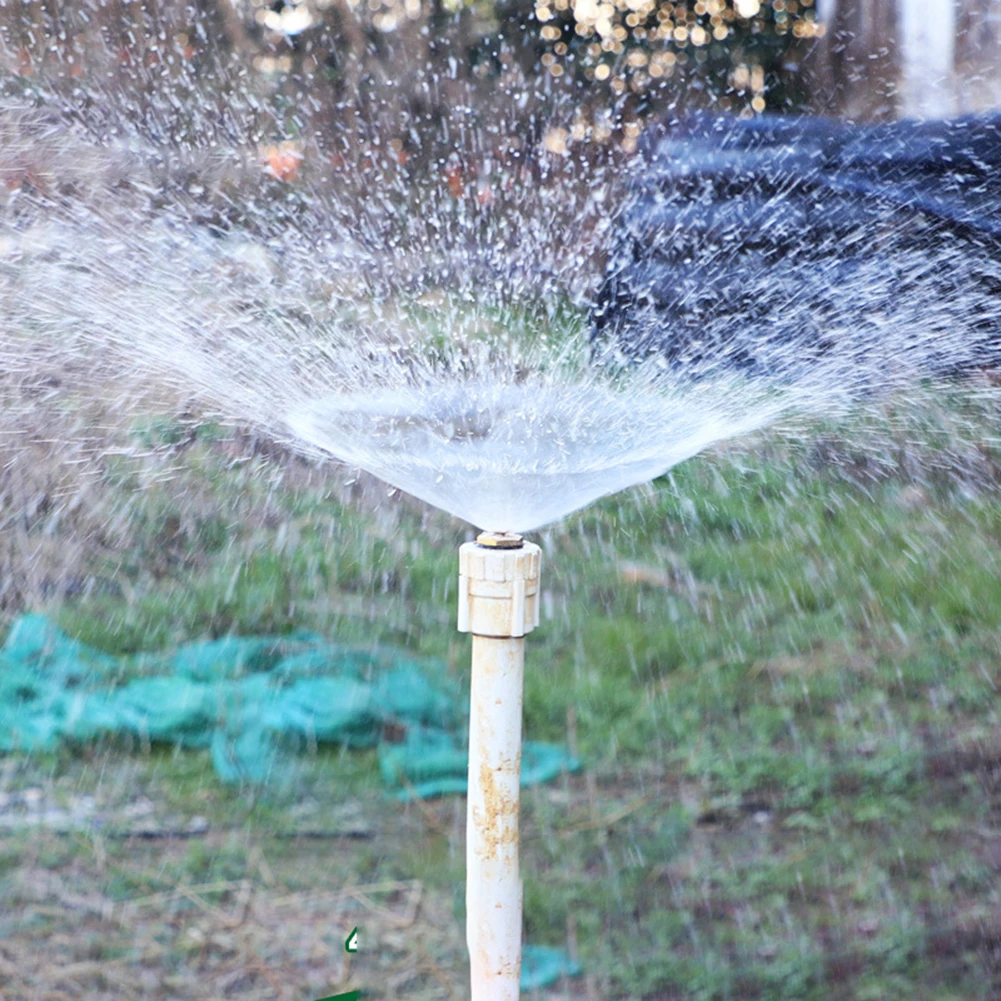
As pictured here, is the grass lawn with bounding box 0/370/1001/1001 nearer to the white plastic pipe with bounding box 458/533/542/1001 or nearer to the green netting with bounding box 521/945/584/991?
the green netting with bounding box 521/945/584/991

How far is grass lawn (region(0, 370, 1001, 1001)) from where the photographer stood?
207 cm

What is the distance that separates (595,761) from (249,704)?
0.75 metres

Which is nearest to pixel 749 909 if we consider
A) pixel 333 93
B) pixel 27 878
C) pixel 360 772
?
pixel 360 772

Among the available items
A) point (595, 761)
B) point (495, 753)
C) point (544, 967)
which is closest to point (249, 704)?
point (595, 761)

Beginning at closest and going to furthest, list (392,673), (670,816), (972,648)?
(670,816) → (392,673) → (972,648)

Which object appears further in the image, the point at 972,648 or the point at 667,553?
the point at 667,553

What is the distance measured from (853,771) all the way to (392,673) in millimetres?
1006

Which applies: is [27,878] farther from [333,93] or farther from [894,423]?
[333,93]

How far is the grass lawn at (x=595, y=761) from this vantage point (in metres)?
2.07

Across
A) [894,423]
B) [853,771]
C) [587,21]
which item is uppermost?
[587,21]

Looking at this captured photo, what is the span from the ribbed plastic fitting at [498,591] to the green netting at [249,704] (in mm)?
1077

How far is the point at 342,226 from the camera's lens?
502 cm

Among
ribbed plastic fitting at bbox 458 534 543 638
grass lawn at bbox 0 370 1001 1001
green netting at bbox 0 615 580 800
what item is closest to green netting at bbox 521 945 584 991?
grass lawn at bbox 0 370 1001 1001

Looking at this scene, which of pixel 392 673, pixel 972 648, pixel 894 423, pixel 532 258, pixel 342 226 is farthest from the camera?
pixel 532 258
